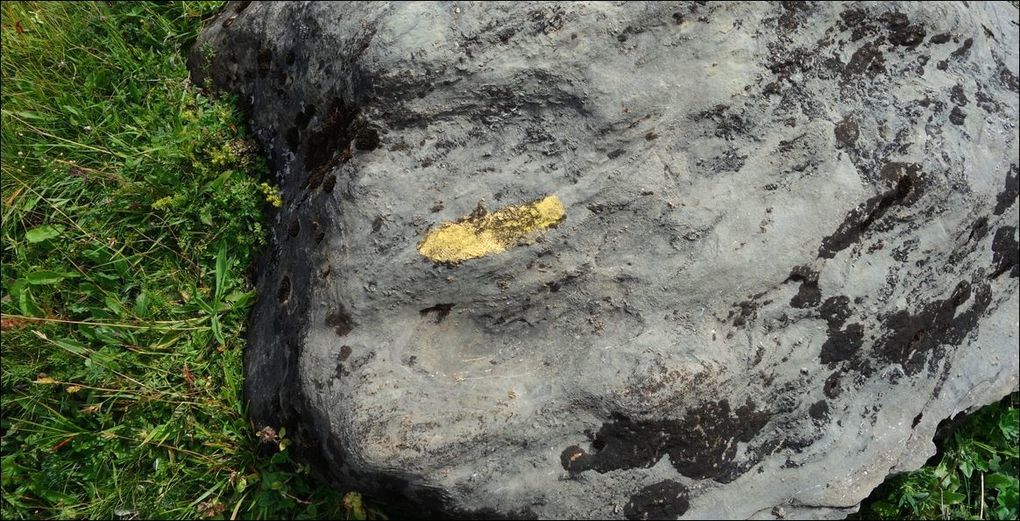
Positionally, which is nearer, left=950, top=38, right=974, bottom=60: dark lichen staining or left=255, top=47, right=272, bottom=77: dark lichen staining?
left=950, top=38, right=974, bottom=60: dark lichen staining

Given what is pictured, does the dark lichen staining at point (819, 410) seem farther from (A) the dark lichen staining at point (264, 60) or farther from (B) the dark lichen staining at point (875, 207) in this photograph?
(A) the dark lichen staining at point (264, 60)

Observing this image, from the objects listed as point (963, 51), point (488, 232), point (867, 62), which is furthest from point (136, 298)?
point (963, 51)

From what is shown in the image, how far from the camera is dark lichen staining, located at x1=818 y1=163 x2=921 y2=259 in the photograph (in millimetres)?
3217

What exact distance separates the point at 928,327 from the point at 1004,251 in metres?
0.59

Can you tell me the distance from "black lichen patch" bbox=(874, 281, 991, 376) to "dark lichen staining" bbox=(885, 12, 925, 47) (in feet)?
3.64

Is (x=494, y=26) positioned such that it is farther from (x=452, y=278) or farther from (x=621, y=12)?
(x=452, y=278)

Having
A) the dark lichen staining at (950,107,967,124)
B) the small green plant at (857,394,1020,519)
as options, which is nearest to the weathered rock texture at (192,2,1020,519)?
the dark lichen staining at (950,107,967,124)

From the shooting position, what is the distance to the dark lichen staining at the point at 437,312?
3.18 m

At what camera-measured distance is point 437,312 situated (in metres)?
3.20

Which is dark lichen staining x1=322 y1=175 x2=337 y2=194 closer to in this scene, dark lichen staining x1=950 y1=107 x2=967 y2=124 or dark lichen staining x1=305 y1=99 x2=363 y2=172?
dark lichen staining x1=305 y1=99 x2=363 y2=172

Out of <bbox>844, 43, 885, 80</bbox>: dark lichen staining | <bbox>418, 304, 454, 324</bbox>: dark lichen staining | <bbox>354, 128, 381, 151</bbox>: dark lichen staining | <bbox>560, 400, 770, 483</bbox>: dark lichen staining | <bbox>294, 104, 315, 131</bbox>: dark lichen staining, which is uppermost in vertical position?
<bbox>844, 43, 885, 80</bbox>: dark lichen staining

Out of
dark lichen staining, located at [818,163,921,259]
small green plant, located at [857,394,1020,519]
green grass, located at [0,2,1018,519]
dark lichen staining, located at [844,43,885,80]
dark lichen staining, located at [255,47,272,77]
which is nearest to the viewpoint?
dark lichen staining, located at [818,163,921,259]

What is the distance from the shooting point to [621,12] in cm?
316

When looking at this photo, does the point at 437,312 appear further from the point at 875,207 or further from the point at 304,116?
the point at 875,207
